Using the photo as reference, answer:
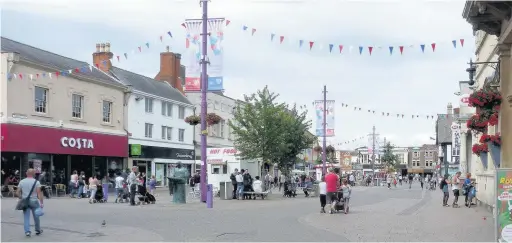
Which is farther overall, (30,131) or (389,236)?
(30,131)

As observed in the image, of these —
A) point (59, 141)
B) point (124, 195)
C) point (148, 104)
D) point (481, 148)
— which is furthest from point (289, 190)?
point (481, 148)

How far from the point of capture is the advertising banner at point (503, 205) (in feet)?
33.7

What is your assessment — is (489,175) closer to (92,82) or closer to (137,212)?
(137,212)

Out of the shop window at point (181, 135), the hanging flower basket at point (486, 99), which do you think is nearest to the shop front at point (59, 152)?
the shop window at point (181, 135)

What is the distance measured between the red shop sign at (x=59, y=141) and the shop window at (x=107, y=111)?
120cm

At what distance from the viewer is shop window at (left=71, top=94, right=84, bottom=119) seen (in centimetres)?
3641

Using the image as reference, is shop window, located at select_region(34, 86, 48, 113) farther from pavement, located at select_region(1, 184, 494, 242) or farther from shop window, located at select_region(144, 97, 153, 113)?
pavement, located at select_region(1, 184, 494, 242)

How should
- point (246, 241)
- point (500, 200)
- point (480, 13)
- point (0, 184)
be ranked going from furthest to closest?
point (0, 184)
point (480, 13)
point (246, 241)
point (500, 200)

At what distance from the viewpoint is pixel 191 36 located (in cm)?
2408

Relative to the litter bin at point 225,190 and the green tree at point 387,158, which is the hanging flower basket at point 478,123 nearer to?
the litter bin at point 225,190

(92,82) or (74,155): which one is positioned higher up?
(92,82)

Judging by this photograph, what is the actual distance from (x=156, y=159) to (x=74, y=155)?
35.4 ft

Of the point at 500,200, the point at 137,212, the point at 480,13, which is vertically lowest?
the point at 137,212

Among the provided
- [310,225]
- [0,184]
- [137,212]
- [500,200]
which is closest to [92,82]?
[0,184]
